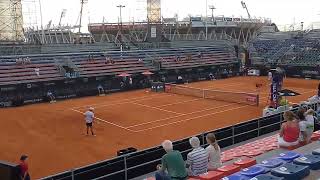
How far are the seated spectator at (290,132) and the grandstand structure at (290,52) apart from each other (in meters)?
41.8

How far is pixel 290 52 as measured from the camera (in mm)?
57094

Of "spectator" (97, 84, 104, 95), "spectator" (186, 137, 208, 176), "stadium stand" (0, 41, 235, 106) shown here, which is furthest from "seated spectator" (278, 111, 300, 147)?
"spectator" (97, 84, 104, 95)

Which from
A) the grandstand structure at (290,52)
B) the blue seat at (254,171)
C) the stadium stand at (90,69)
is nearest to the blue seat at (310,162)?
the blue seat at (254,171)

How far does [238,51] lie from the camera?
6319cm

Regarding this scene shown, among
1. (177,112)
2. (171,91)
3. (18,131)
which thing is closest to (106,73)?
(171,91)

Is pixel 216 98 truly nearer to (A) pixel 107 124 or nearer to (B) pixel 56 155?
(A) pixel 107 124

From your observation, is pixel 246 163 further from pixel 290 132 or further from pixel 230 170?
pixel 290 132

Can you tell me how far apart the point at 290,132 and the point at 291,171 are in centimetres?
352

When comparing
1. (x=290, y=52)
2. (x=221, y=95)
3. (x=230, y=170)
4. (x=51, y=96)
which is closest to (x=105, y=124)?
(x=221, y=95)

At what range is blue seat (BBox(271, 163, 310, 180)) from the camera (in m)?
7.55

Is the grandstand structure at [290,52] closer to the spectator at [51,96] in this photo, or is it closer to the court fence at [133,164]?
the spectator at [51,96]

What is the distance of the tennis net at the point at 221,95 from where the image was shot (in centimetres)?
3169

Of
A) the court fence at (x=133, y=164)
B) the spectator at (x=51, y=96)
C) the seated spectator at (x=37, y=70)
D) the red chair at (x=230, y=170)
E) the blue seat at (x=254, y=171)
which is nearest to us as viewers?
the blue seat at (x=254, y=171)

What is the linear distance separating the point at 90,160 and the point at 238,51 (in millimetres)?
48821
